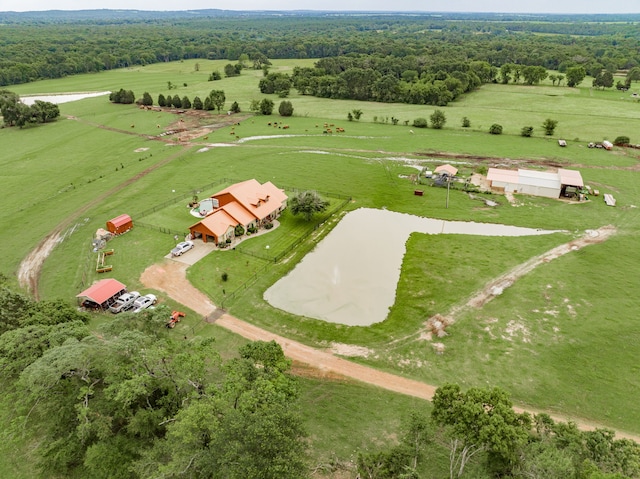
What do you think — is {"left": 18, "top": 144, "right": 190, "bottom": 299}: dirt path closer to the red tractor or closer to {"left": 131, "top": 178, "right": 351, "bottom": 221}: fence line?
{"left": 131, "top": 178, "right": 351, "bottom": 221}: fence line

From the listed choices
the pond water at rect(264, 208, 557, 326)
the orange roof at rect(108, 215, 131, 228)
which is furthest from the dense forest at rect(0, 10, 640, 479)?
the orange roof at rect(108, 215, 131, 228)

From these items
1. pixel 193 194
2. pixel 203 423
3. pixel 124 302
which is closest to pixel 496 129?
pixel 193 194

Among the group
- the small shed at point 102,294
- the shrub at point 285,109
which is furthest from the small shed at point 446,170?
the shrub at point 285,109

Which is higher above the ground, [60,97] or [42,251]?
[60,97]

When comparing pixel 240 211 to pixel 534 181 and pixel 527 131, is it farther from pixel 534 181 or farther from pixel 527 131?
pixel 527 131

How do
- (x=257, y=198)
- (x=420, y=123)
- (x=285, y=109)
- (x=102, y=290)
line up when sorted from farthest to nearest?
(x=285, y=109) < (x=420, y=123) < (x=257, y=198) < (x=102, y=290)

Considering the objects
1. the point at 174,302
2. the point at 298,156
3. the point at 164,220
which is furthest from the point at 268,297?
the point at 298,156
